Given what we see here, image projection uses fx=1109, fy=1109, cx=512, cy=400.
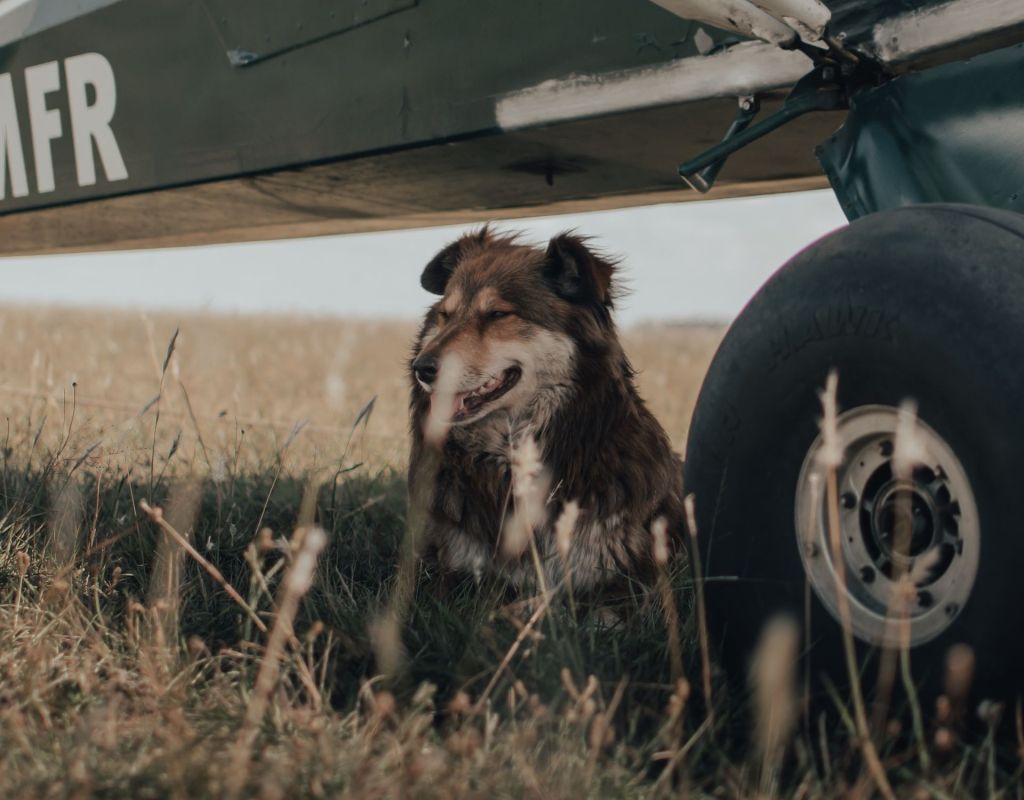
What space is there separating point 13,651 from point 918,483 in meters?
1.81

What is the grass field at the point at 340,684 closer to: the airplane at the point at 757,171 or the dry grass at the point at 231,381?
the airplane at the point at 757,171

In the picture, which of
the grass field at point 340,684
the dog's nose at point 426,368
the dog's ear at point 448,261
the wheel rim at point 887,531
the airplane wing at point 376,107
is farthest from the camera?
the dog's ear at point 448,261

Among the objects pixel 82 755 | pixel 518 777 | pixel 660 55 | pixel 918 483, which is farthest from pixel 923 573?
pixel 660 55

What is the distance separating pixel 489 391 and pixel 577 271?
47 cm

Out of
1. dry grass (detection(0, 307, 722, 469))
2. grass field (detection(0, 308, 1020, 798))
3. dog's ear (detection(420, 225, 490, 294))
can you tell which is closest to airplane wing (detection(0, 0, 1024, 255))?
dog's ear (detection(420, 225, 490, 294))

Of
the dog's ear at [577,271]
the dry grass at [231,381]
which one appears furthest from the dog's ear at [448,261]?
the dog's ear at [577,271]

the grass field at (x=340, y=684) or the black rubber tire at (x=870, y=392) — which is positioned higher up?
the black rubber tire at (x=870, y=392)

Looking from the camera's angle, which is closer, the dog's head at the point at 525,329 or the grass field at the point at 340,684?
the grass field at the point at 340,684

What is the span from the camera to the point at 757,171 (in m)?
3.94

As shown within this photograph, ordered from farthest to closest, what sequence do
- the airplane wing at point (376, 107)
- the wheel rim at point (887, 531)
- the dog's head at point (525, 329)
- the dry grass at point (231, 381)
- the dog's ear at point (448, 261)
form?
the dry grass at point (231, 381), the dog's ear at point (448, 261), the dog's head at point (525, 329), the airplane wing at point (376, 107), the wheel rim at point (887, 531)

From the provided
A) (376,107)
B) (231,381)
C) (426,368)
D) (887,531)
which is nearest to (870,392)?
(887,531)

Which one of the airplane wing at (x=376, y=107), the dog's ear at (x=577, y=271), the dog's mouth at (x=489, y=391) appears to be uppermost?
the airplane wing at (x=376, y=107)

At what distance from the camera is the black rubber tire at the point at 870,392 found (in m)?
1.71

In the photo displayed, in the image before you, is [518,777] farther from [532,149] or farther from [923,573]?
[532,149]
